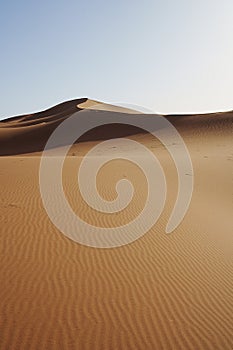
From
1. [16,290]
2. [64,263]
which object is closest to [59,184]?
[64,263]

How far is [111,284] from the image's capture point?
5.07m

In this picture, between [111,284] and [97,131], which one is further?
[97,131]

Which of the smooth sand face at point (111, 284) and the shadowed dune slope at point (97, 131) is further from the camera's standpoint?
the shadowed dune slope at point (97, 131)

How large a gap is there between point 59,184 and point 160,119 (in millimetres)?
30981

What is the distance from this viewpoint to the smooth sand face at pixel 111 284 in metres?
4.00

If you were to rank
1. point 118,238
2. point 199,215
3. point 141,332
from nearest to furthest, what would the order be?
point 141,332, point 118,238, point 199,215

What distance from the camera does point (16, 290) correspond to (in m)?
4.59

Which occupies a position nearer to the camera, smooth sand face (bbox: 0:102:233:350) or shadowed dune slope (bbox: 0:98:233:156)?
smooth sand face (bbox: 0:102:233:350)

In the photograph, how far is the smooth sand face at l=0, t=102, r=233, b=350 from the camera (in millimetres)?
4004

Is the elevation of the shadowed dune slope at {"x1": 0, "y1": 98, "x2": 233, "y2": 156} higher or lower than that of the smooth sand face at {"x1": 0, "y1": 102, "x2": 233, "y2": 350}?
lower

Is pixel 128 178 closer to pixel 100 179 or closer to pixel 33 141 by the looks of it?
pixel 100 179

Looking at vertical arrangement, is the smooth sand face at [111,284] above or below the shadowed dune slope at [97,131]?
above

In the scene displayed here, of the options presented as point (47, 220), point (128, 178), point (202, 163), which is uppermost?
point (47, 220)

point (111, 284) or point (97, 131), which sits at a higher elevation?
point (111, 284)
